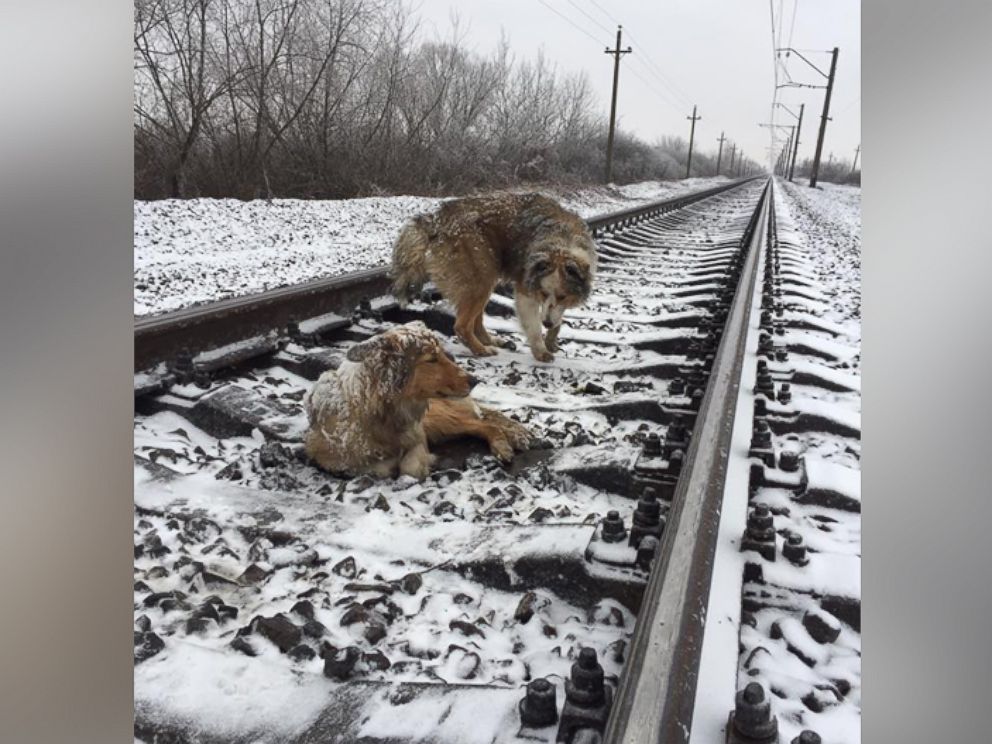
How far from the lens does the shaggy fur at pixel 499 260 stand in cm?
260

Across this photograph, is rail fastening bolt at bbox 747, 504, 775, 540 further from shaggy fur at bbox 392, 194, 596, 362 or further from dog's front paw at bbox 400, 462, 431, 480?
shaggy fur at bbox 392, 194, 596, 362

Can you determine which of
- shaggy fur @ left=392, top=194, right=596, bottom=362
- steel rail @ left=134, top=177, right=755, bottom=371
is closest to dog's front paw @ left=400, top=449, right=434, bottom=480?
steel rail @ left=134, top=177, right=755, bottom=371

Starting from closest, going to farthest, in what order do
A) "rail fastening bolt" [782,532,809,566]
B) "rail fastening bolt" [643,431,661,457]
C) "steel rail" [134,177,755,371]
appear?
1. "rail fastening bolt" [782,532,809,566]
2. "rail fastening bolt" [643,431,661,457]
3. "steel rail" [134,177,755,371]

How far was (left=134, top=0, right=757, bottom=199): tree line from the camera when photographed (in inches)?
47.0

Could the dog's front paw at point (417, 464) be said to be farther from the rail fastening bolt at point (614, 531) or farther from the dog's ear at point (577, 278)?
the dog's ear at point (577, 278)

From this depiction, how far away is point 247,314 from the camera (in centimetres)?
219

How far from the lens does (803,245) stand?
3.14 m

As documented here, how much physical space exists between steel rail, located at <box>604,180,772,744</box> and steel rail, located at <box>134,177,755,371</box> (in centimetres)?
86

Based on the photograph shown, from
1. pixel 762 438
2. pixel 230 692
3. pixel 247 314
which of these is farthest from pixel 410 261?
pixel 230 692

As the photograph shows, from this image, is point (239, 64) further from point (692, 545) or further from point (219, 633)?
point (692, 545)

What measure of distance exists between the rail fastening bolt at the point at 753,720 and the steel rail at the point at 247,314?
4.01 feet

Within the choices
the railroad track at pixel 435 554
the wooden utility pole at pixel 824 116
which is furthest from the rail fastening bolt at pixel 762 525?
the wooden utility pole at pixel 824 116
